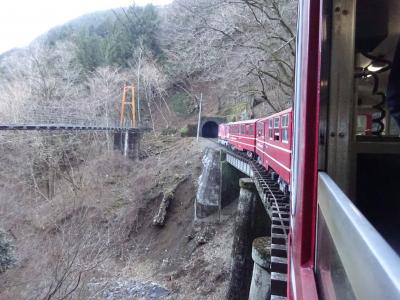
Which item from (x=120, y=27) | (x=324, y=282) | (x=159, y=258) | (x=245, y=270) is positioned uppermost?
(x=120, y=27)

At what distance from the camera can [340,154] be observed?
176 centimetres

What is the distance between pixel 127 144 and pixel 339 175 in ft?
111

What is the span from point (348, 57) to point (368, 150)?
33.9 inches

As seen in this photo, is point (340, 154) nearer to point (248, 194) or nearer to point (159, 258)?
point (248, 194)

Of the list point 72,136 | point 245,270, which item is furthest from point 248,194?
point 72,136

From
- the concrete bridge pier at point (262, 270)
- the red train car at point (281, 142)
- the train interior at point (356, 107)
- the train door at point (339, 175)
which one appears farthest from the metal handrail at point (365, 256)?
the concrete bridge pier at point (262, 270)

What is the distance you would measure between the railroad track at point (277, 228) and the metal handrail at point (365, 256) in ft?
12.0

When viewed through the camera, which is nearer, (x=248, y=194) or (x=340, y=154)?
(x=340, y=154)

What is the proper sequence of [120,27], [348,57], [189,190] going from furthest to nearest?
[120,27] < [189,190] < [348,57]

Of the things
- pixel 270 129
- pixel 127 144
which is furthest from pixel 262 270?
pixel 127 144

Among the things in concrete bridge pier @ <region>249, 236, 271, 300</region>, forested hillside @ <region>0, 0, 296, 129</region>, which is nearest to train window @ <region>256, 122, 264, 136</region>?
concrete bridge pier @ <region>249, 236, 271, 300</region>

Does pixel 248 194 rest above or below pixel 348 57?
below

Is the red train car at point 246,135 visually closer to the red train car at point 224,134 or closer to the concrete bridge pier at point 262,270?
the red train car at point 224,134

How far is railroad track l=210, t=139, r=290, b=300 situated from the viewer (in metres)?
4.35
